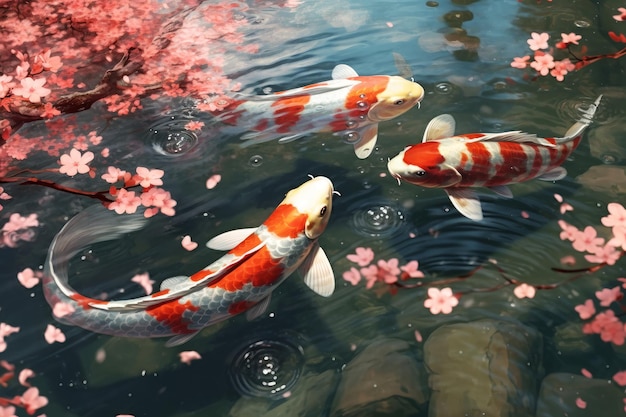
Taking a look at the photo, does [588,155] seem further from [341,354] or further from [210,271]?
[210,271]

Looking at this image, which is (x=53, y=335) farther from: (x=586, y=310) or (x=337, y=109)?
(x=586, y=310)

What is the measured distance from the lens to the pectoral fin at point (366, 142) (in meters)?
2.52

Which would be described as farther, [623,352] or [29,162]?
[29,162]

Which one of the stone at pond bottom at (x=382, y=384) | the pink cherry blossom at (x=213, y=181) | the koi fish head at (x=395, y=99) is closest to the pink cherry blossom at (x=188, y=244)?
the pink cherry blossom at (x=213, y=181)

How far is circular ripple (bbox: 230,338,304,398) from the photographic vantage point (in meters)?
1.98

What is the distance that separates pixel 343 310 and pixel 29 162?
5.22 ft

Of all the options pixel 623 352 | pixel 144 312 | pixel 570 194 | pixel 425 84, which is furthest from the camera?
pixel 425 84

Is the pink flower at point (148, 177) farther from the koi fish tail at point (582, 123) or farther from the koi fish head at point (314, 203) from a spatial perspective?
the koi fish tail at point (582, 123)

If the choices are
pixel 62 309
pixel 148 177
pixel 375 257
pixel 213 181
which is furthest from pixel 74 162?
pixel 375 257

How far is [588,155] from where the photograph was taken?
2.50 metres

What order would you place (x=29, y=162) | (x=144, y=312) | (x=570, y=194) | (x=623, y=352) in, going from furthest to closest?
(x=29, y=162) → (x=570, y=194) → (x=623, y=352) → (x=144, y=312)

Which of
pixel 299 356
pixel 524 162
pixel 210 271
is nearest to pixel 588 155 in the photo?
pixel 524 162

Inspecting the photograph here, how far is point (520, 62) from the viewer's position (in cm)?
287

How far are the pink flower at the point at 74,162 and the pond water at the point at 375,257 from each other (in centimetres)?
5
